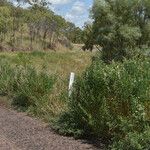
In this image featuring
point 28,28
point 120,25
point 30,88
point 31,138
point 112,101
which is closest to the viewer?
point 112,101

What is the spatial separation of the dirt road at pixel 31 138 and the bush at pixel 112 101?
0.53 metres

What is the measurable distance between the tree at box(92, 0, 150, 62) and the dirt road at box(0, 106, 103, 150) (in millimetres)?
40876

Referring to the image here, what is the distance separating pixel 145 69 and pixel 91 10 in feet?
162

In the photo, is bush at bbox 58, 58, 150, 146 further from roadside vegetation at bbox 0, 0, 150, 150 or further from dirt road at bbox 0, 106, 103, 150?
dirt road at bbox 0, 106, 103, 150

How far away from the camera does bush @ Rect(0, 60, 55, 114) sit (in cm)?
1701

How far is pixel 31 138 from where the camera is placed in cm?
1238

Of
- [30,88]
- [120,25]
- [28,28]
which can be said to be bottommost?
[28,28]

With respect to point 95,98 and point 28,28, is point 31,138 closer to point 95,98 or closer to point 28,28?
point 95,98

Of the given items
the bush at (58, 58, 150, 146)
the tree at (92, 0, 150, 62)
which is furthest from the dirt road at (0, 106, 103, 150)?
the tree at (92, 0, 150, 62)

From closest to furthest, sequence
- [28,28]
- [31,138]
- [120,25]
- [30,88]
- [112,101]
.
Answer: [112,101]
[31,138]
[30,88]
[120,25]
[28,28]

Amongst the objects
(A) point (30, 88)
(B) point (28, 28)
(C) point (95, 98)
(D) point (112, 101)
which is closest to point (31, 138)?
(C) point (95, 98)

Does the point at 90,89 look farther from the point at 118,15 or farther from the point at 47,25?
the point at 47,25

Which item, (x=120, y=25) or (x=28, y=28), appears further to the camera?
(x=28, y=28)

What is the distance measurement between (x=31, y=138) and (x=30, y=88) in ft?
17.3
